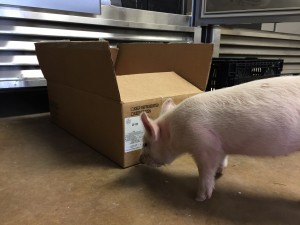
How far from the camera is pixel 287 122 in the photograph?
0.83 metres

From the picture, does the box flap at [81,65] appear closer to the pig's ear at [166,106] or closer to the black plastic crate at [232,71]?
the pig's ear at [166,106]

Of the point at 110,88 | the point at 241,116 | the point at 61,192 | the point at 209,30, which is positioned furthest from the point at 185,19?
the point at 61,192

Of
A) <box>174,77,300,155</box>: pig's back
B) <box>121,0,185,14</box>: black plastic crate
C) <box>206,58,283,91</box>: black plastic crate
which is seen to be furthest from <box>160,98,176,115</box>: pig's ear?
<box>121,0,185,14</box>: black plastic crate

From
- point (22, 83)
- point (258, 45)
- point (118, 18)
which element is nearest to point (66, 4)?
point (118, 18)

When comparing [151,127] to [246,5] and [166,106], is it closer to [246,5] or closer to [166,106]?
[166,106]

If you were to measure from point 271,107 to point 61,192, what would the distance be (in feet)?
2.41

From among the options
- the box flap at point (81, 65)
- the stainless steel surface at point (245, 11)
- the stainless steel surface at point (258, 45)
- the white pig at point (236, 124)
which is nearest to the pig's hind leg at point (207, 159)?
the white pig at point (236, 124)

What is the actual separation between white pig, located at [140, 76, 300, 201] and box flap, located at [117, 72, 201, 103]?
21cm

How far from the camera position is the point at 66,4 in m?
1.77

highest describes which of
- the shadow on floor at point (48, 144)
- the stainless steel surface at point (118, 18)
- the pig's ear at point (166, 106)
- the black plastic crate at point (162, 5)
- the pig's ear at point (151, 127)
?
the black plastic crate at point (162, 5)

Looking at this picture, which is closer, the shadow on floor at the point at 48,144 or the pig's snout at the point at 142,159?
the pig's snout at the point at 142,159

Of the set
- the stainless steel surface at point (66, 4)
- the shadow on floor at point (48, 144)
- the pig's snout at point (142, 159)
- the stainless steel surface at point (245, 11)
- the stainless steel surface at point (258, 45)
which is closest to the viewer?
the pig's snout at point (142, 159)

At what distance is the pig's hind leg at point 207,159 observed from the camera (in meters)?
0.90

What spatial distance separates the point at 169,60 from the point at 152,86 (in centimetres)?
24
